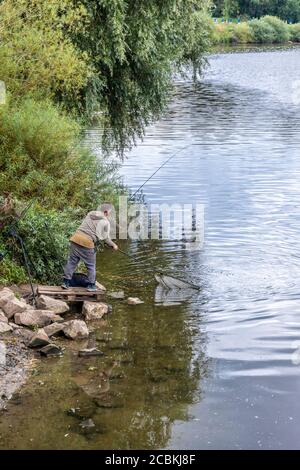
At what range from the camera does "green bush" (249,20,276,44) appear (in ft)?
370

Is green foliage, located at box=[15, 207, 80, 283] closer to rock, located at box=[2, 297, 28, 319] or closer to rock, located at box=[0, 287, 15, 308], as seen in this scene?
rock, located at box=[0, 287, 15, 308]

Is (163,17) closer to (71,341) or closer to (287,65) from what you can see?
(71,341)

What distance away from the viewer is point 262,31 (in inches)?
4461

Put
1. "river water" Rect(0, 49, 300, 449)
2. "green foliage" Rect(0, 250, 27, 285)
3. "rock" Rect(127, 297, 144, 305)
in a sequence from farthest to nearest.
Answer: "green foliage" Rect(0, 250, 27, 285) < "rock" Rect(127, 297, 144, 305) < "river water" Rect(0, 49, 300, 449)

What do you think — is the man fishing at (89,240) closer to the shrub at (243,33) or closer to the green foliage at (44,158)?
the green foliage at (44,158)

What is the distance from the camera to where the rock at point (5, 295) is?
14.8 meters

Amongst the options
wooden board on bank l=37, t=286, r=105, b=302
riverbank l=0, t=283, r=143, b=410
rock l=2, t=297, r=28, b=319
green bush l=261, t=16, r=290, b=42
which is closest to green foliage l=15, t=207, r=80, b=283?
riverbank l=0, t=283, r=143, b=410

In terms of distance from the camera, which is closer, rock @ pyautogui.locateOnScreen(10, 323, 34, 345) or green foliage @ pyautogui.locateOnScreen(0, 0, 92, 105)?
rock @ pyautogui.locateOnScreen(10, 323, 34, 345)

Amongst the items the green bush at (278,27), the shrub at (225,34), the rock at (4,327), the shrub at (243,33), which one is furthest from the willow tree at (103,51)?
the green bush at (278,27)

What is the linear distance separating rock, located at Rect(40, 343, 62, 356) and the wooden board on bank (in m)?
2.42

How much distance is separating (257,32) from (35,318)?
104367 mm

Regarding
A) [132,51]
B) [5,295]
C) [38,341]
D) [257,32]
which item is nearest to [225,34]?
[257,32]

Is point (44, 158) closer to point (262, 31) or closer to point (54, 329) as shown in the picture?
point (54, 329)

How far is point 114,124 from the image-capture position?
26.6m
